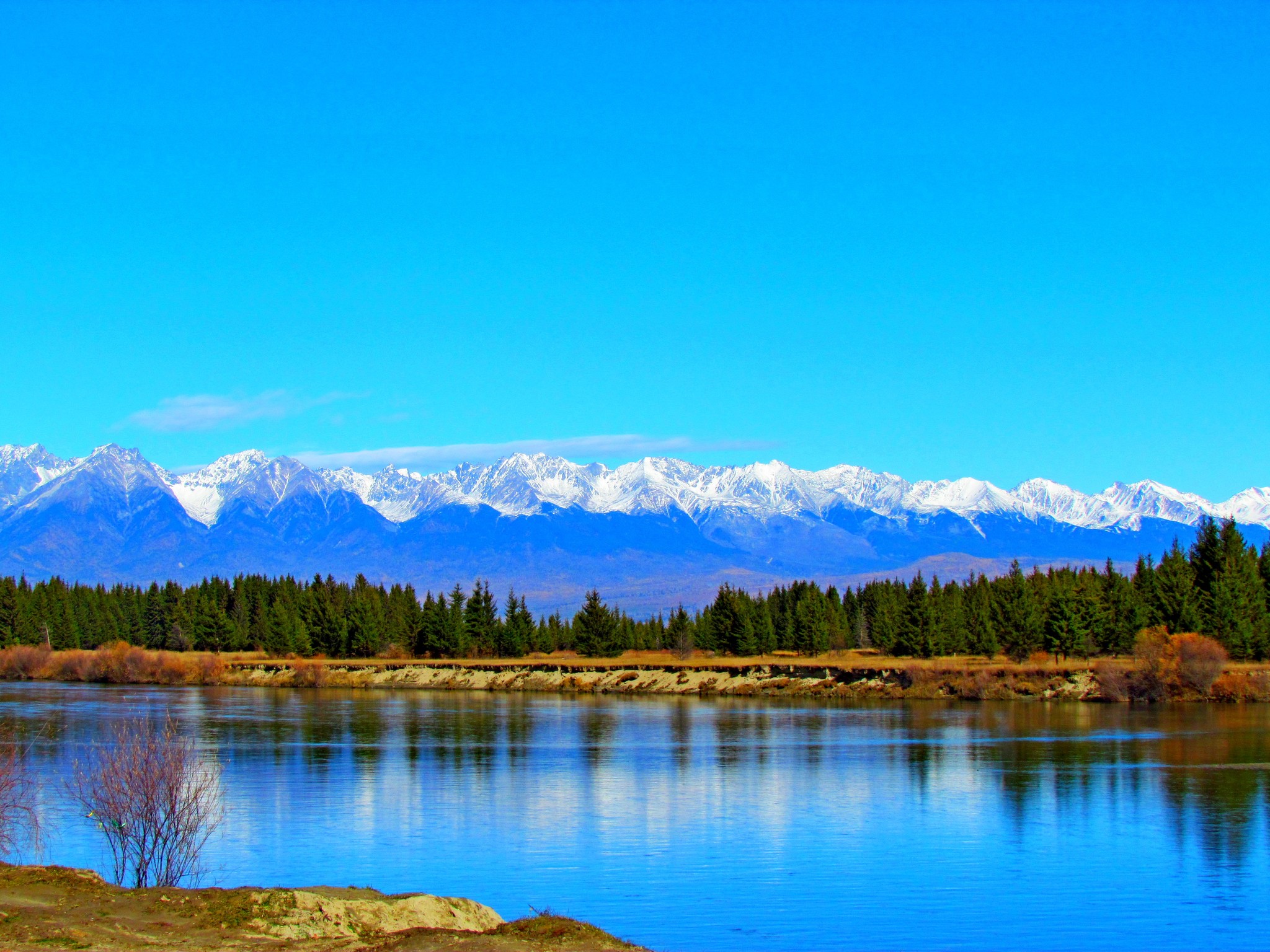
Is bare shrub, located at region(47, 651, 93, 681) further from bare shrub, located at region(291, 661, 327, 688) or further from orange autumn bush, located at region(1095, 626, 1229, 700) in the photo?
orange autumn bush, located at region(1095, 626, 1229, 700)

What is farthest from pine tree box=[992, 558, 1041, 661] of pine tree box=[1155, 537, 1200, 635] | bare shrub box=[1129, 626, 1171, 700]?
bare shrub box=[1129, 626, 1171, 700]

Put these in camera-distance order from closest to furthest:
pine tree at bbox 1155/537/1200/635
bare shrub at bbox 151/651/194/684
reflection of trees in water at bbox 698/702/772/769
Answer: reflection of trees in water at bbox 698/702/772/769 < pine tree at bbox 1155/537/1200/635 < bare shrub at bbox 151/651/194/684

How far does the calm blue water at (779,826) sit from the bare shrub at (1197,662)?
18.4 m

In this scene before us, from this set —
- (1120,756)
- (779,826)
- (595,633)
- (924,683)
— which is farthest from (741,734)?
(595,633)

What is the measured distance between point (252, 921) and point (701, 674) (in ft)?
349

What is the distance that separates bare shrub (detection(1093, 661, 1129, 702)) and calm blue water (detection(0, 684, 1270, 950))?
62.4 ft

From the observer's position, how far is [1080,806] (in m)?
47.9

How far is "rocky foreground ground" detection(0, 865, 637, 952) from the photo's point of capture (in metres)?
21.2

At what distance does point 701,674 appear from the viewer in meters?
128

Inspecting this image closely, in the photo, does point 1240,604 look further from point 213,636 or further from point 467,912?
point 213,636

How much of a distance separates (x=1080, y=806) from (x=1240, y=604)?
71.0m

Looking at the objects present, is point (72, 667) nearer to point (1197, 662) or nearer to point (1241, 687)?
point (1197, 662)

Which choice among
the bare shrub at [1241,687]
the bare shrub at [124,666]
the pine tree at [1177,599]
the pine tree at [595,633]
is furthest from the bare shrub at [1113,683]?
the bare shrub at [124,666]

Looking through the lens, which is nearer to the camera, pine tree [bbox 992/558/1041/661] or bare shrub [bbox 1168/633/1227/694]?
bare shrub [bbox 1168/633/1227/694]
